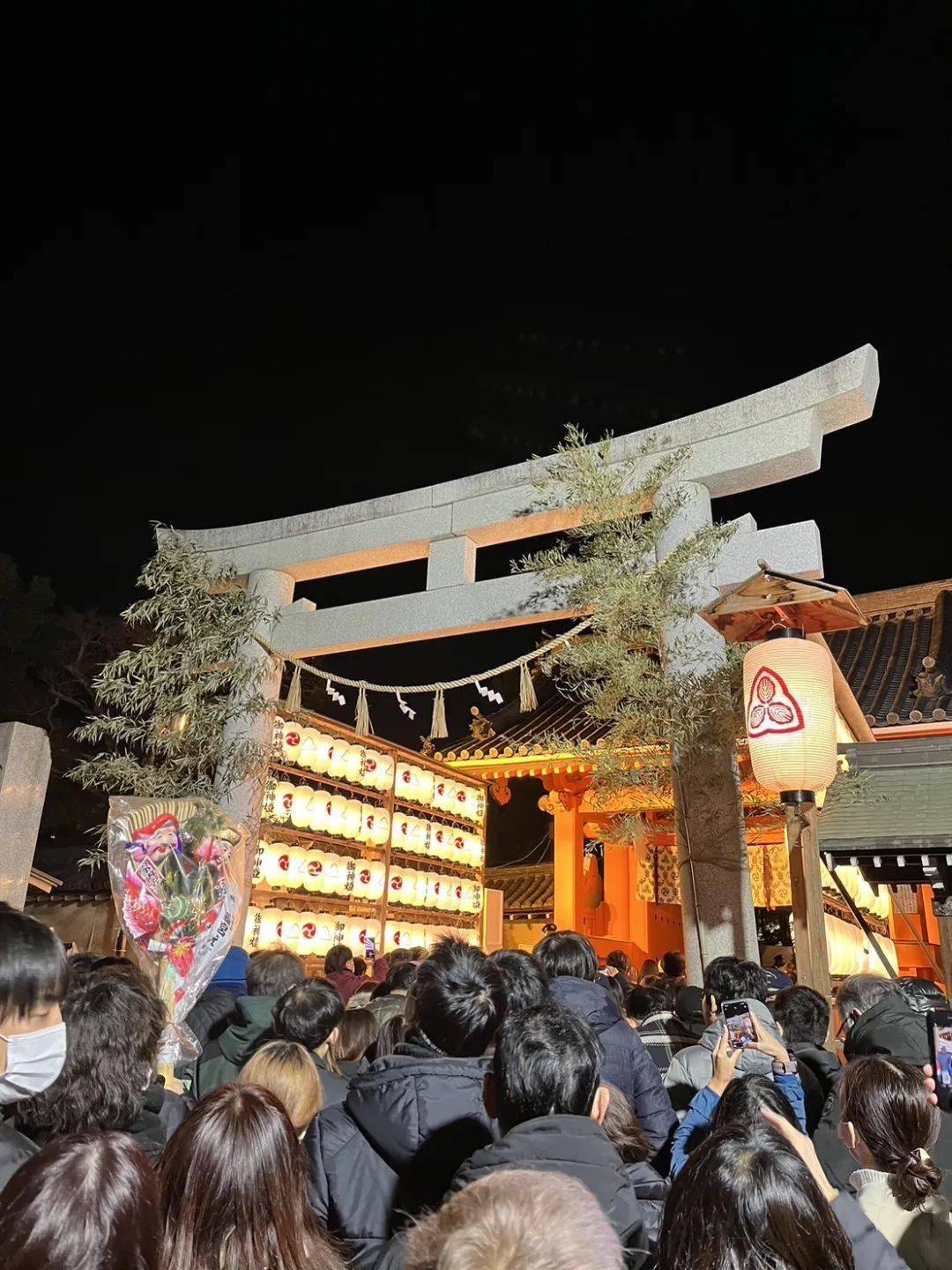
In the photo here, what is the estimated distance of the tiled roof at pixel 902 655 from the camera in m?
13.3

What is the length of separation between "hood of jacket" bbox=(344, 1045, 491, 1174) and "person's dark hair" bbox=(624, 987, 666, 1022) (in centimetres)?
314

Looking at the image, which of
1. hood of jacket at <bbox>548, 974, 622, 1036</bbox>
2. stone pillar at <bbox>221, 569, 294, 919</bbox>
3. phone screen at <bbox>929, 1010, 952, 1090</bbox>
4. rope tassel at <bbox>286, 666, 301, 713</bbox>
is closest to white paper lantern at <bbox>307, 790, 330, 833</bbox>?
stone pillar at <bbox>221, 569, 294, 919</bbox>

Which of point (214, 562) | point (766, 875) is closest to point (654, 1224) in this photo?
point (214, 562)

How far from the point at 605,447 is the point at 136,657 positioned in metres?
5.52

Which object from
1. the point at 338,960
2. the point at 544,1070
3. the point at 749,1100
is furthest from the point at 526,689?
the point at 544,1070

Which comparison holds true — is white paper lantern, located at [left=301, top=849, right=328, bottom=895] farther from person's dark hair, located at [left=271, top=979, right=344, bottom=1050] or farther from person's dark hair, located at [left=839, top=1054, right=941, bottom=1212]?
person's dark hair, located at [left=839, top=1054, right=941, bottom=1212]

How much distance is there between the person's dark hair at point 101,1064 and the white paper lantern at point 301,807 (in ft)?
29.3

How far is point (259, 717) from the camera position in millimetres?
10383

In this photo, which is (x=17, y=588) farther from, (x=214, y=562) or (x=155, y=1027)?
(x=155, y=1027)

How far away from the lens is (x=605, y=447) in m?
8.88

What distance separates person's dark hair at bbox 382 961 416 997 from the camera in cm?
537

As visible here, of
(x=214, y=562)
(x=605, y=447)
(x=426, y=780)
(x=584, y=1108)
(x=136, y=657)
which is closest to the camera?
(x=584, y=1108)

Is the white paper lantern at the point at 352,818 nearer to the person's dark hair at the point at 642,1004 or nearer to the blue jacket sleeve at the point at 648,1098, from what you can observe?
the person's dark hair at the point at 642,1004

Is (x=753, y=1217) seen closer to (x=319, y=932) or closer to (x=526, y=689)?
(x=526, y=689)
